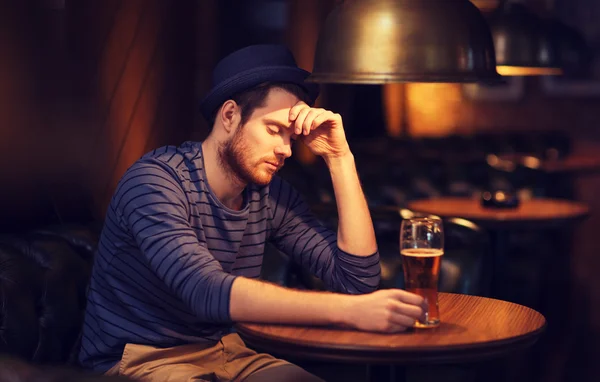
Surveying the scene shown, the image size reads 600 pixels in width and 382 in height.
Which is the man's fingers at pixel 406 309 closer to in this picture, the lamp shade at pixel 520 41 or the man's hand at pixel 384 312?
the man's hand at pixel 384 312

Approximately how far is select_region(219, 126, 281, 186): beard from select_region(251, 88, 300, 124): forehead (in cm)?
6

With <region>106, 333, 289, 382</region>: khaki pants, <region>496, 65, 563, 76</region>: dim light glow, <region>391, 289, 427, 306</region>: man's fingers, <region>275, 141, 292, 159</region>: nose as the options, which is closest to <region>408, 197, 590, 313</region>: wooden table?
<region>496, 65, 563, 76</region>: dim light glow

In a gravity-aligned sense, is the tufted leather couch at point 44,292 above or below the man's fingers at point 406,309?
below

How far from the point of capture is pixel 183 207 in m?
2.19

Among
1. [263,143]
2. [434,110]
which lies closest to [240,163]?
[263,143]

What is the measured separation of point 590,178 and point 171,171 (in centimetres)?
856

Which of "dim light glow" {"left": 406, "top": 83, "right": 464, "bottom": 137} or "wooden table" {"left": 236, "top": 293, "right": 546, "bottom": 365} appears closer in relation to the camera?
"wooden table" {"left": 236, "top": 293, "right": 546, "bottom": 365}

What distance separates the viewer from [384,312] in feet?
6.34

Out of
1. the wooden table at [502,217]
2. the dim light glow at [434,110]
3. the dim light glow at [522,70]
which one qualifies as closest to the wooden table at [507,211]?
the wooden table at [502,217]

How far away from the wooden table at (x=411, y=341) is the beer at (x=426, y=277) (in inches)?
1.4

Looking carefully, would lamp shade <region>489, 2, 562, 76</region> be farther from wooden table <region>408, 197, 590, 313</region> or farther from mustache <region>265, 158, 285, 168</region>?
mustache <region>265, 158, 285, 168</region>

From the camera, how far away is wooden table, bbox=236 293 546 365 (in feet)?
6.02

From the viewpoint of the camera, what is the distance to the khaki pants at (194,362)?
217 cm

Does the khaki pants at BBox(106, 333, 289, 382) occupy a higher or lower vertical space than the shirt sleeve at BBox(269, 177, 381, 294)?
lower
